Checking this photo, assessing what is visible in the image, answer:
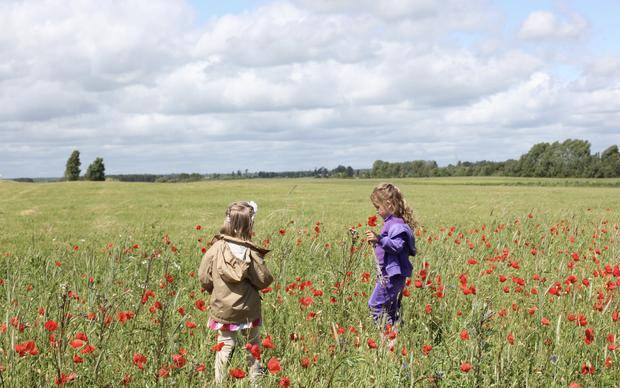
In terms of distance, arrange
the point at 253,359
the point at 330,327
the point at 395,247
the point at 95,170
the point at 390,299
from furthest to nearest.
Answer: the point at 95,170 → the point at 390,299 → the point at 395,247 → the point at 330,327 → the point at 253,359

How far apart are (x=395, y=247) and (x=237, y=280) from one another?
144 cm

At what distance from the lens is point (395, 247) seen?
178 inches

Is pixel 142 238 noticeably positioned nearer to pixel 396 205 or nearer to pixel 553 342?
pixel 396 205

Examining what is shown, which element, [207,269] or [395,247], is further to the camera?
[395,247]

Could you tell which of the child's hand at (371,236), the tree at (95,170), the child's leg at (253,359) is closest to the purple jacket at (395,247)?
the child's hand at (371,236)

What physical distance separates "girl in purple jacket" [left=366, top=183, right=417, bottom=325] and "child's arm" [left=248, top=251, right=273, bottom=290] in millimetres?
1021

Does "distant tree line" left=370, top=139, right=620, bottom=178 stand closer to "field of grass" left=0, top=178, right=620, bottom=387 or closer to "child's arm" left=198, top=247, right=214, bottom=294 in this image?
"field of grass" left=0, top=178, right=620, bottom=387

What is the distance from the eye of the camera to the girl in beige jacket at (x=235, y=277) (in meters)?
3.89

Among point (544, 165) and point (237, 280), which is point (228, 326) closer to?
point (237, 280)

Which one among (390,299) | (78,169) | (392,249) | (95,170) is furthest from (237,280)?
(78,169)

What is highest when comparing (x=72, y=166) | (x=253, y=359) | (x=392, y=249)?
(x=72, y=166)

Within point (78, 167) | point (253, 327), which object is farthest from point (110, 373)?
point (78, 167)

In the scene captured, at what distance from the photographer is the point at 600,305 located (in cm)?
412

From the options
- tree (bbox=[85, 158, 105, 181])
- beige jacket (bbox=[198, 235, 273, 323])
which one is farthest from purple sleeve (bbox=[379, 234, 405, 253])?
tree (bbox=[85, 158, 105, 181])
